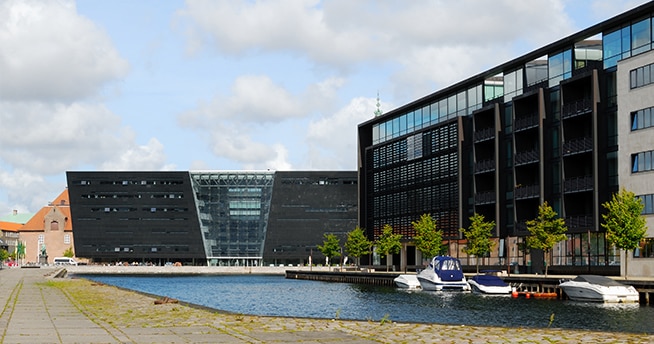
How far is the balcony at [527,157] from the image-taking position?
89250mm

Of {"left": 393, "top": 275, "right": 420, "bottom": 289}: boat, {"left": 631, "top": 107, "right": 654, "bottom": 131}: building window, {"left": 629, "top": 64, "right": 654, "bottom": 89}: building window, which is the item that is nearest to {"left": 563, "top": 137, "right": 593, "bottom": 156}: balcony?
{"left": 631, "top": 107, "right": 654, "bottom": 131}: building window

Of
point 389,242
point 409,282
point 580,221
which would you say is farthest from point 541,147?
point 389,242

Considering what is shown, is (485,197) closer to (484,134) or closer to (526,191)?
(484,134)

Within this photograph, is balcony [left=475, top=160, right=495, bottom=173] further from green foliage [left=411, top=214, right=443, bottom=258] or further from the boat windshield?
the boat windshield

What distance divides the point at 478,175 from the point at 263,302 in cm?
4275

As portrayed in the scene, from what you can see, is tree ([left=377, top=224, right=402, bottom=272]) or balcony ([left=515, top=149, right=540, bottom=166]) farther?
tree ([left=377, top=224, right=402, bottom=272])

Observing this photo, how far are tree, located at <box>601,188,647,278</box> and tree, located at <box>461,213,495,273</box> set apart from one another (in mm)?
25122

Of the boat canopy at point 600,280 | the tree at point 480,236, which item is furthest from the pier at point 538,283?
the tree at point 480,236

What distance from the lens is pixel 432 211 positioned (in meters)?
116

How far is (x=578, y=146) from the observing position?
82.1m

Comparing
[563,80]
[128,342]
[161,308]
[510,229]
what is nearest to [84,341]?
[128,342]

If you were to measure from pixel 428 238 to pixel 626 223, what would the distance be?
40.2 metres

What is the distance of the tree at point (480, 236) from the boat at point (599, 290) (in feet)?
96.7

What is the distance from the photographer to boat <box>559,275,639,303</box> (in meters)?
Result: 58.1
